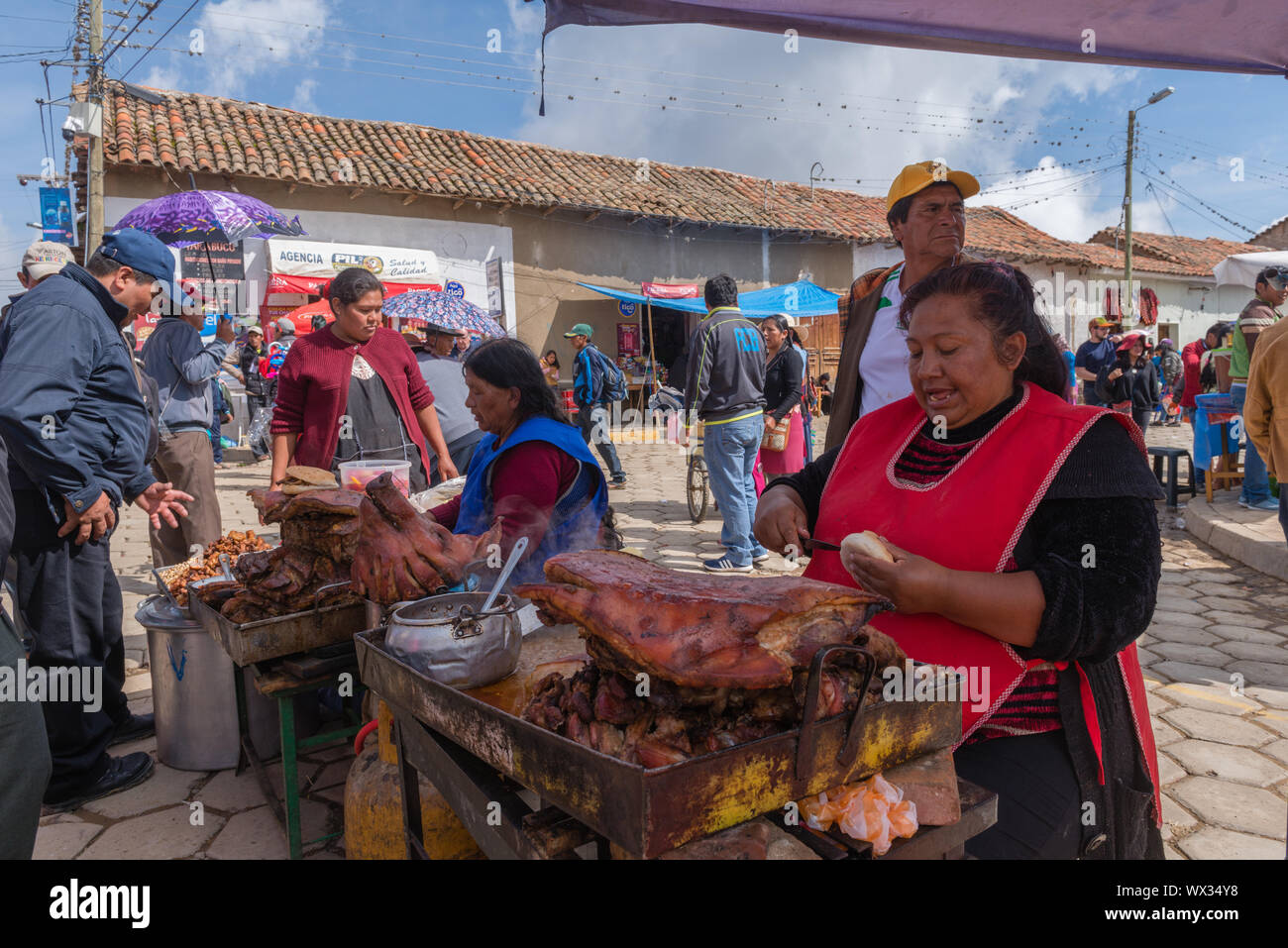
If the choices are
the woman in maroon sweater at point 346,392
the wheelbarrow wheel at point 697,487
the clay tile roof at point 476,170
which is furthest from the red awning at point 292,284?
the woman in maroon sweater at point 346,392

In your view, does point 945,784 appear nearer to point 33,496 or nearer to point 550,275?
point 33,496

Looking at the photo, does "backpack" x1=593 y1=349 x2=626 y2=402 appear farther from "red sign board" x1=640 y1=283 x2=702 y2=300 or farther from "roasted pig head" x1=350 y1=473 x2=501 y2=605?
"red sign board" x1=640 y1=283 x2=702 y2=300

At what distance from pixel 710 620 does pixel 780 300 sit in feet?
60.8

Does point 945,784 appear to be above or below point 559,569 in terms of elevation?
below

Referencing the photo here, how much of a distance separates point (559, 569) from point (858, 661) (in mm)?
591

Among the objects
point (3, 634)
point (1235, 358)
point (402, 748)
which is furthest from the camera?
point (1235, 358)

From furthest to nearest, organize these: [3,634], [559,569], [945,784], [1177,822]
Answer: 1. [1177,822]
2. [3,634]
3. [559,569]
4. [945,784]

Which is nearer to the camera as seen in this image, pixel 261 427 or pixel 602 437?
pixel 602 437

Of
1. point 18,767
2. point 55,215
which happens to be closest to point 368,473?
point 18,767

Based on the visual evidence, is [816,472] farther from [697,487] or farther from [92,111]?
[92,111]

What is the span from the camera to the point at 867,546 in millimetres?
1643

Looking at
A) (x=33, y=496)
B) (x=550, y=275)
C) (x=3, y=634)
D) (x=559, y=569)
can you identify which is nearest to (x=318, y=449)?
(x=33, y=496)

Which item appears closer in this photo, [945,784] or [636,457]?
[945,784]

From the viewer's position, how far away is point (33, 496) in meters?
3.22
